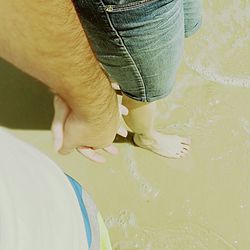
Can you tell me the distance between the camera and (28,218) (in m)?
0.81

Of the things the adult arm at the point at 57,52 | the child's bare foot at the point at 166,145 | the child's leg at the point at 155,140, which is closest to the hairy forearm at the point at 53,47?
the adult arm at the point at 57,52

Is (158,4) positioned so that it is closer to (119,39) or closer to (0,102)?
(119,39)

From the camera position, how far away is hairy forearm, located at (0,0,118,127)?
2.89 ft

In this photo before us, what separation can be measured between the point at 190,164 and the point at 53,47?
84 cm

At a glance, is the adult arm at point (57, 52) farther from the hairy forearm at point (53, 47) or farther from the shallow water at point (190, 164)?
the shallow water at point (190, 164)

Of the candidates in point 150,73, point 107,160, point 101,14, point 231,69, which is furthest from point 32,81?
point 101,14

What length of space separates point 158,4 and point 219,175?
0.78 meters

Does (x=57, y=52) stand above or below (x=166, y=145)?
above

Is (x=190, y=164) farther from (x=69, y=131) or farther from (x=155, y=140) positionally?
(x=69, y=131)

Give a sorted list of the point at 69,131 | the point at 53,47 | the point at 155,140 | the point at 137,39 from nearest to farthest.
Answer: the point at 53,47 → the point at 137,39 → the point at 69,131 → the point at 155,140

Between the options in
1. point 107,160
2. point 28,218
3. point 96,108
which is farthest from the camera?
point 107,160

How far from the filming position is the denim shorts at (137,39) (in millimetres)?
976

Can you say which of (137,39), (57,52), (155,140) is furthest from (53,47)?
(155,140)

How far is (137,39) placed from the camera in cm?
103
